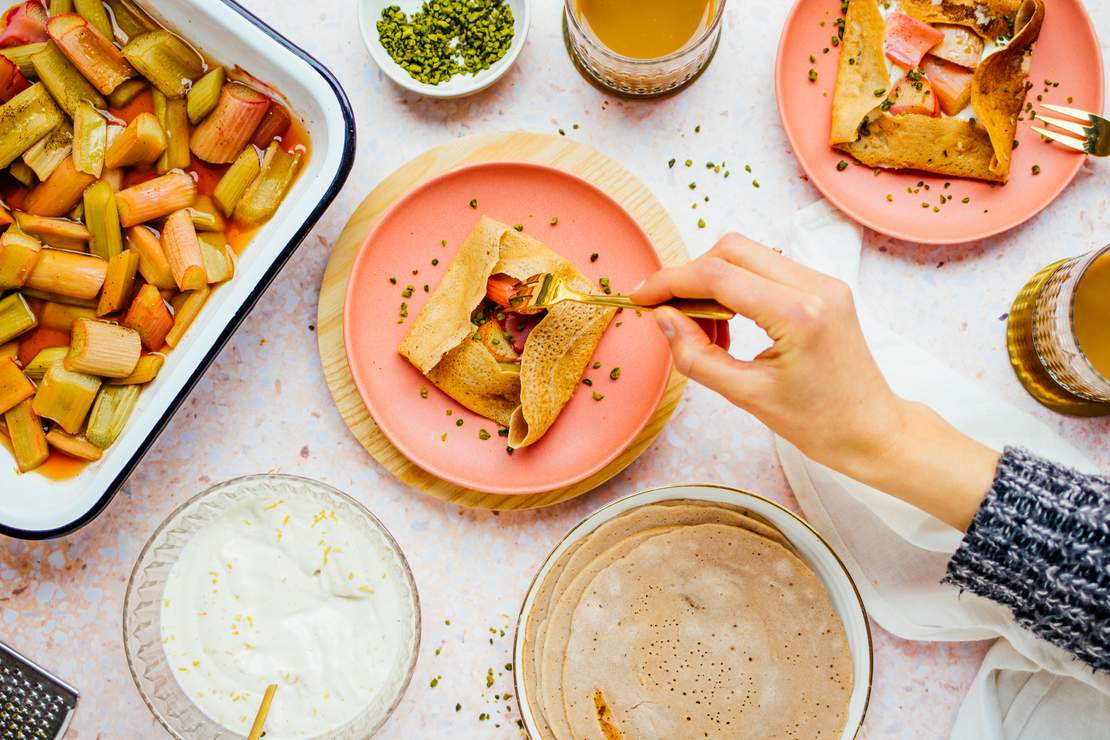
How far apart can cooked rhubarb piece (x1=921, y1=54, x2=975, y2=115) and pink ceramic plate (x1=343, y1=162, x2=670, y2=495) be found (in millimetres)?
685

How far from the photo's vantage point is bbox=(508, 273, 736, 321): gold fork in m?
1.46

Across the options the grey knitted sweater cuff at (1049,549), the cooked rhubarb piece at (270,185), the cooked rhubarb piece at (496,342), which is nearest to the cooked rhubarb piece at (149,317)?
the cooked rhubarb piece at (270,185)

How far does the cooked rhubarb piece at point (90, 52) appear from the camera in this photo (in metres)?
1.65

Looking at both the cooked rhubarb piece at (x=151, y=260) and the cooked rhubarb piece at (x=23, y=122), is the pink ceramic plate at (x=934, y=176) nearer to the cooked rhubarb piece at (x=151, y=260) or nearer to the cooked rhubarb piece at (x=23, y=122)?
the cooked rhubarb piece at (x=151, y=260)

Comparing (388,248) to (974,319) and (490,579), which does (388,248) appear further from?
(974,319)

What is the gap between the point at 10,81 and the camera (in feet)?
5.49

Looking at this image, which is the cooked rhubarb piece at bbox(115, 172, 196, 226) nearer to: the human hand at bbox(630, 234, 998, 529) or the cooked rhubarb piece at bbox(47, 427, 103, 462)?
the cooked rhubarb piece at bbox(47, 427, 103, 462)

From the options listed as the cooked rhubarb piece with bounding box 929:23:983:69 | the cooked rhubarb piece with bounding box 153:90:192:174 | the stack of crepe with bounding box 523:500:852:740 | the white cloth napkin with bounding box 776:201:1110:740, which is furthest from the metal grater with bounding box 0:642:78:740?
the cooked rhubarb piece with bounding box 929:23:983:69

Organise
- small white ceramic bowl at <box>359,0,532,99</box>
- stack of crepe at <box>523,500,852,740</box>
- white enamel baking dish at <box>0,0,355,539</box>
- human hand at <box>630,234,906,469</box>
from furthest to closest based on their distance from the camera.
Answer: small white ceramic bowl at <box>359,0,532,99</box>, stack of crepe at <box>523,500,852,740</box>, white enamel baking dish at <box>0,0,355,539</box>, human hand at <box>630,234,906,469</box>

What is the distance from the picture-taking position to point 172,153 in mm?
1725

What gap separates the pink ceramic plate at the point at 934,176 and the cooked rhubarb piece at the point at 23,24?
4.68 feet

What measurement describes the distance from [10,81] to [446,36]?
83 centimetres

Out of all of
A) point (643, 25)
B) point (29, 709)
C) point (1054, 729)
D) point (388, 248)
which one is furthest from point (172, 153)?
point (1054, 729)

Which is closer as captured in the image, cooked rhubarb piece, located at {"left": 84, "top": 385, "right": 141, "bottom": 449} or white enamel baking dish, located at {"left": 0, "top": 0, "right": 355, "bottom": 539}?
white enamel baking dish, located at {"left": 0, "top": 0, "right": 355, "bottom": 539}
